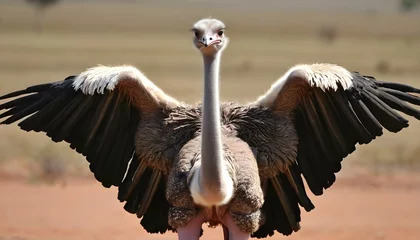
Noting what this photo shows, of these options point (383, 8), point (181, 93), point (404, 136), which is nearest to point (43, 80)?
point (181, 93)

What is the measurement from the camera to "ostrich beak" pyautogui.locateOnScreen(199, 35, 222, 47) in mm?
7360

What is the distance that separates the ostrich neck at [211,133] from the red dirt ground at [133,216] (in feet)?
16.8

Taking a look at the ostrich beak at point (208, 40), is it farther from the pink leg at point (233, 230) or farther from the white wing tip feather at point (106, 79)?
the pink leg at point (233, 230)

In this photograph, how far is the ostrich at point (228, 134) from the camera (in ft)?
26.6

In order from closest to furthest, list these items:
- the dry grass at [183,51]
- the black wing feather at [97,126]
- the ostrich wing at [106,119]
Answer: the ostrich wing at [106,119], the black wing feather at [97,126], the dry grass at [183,51]

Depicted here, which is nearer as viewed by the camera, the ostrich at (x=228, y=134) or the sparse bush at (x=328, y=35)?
the ostrich at (x=228, y=134)

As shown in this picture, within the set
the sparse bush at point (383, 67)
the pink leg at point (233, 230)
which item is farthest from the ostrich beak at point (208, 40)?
the sparse bush at point (383, 67)

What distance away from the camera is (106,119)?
8930 millimetres

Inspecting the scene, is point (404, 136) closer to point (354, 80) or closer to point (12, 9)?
point (354, 80)

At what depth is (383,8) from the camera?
121500mm

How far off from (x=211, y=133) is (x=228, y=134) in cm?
91

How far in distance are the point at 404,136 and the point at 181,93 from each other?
31.8 feet

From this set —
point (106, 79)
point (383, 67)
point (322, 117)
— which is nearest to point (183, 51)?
point (383, 67)

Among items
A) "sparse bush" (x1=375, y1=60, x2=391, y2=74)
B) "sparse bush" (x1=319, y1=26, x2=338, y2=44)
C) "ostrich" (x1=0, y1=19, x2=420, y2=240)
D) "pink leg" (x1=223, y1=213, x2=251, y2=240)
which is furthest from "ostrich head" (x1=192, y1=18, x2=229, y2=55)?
"sparse bush" (x1=319, y1=26, x2=338, y2=44)
